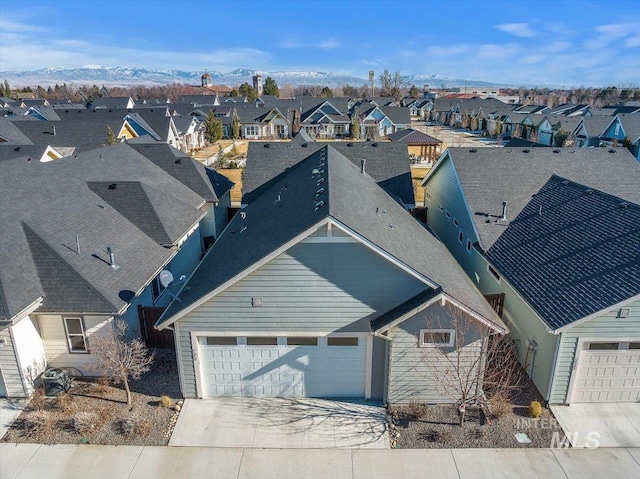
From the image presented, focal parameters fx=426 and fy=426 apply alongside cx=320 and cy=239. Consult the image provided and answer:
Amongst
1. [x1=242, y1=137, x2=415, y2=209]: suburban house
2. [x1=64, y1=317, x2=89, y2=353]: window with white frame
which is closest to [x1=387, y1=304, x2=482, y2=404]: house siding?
[x1=64, y1=317, x2=89, y2=353]: window with white frame

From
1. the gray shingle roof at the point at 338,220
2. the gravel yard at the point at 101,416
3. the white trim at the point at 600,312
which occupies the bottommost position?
the gravel yard at the point at 101,416

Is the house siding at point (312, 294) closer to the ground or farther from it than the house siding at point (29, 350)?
farther from it

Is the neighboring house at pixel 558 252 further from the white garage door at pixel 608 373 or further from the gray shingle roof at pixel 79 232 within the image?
the gray shingle roof at pixel 79 232

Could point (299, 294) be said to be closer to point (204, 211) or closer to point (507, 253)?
point (507, 253)

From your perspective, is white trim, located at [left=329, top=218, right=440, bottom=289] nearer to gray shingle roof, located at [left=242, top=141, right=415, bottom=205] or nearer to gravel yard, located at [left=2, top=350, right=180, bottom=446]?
gravel yard, located at [left=2, top=350, right=180, bottom=446]

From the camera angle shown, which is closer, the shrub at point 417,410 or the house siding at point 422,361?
the house siding at point 422,361

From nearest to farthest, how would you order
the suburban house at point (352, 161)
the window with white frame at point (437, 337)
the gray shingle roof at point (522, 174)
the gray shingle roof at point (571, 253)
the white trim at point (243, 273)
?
the white trim at point (243, 273) → the window with white frame at point (437, 337) → the gray shingle roof at point (571, 253) → the gray shingle roof at point (522, 174) → the suburban house at point (352, 161)

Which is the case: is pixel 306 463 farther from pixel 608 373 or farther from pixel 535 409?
pixel 608 373

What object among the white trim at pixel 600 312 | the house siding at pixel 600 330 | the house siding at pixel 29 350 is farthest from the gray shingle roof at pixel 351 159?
the white trim at pixel 600 312
